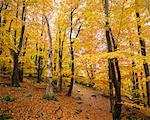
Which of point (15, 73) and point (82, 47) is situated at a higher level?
point (82, 47)

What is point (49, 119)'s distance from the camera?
1185 centimetres

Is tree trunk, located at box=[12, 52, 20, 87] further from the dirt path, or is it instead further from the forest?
the dirt path

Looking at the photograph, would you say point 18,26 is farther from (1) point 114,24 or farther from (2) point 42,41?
(1) point 114,24

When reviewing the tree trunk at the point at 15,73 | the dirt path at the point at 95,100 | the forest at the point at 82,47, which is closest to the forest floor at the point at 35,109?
the forest at the point at 82,47

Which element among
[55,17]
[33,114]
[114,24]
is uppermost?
[55,17]

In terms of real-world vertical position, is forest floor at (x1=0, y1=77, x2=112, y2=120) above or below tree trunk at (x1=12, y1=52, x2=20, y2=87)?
below

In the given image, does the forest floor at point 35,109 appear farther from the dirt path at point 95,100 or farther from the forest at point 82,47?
the dirt path at point 95,100

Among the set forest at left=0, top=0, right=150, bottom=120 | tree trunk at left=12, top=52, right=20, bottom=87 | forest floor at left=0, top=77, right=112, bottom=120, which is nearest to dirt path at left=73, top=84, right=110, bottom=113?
forest at left=0, top=0, right=150, bottom=120

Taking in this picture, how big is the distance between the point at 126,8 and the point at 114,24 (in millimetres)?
1161

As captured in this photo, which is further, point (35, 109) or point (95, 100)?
point (95, 100)

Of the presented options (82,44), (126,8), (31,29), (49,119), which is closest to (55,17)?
(31,29)

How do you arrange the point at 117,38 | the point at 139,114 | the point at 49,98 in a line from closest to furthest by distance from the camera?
the point at 117,38, the point at 49,98, the point at 139,114

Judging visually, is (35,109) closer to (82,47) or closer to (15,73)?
(15,73)

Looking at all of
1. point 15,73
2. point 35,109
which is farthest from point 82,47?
point 35,109
